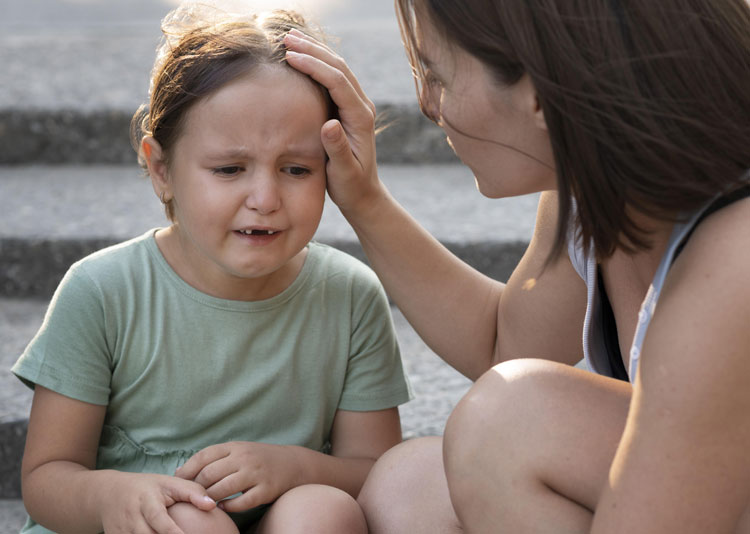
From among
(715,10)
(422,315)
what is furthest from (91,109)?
(715,10)

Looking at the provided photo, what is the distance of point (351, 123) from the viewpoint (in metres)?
1.31

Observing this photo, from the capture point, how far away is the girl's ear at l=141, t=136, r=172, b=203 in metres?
1.34

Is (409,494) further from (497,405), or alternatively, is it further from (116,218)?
(116,218)

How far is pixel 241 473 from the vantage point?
4.11 ft

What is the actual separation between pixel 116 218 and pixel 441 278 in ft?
3.32

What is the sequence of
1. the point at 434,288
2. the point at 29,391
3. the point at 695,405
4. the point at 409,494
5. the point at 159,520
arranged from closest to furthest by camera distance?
the point at 695,405
the point at 159,520
the point at 409,494
the point at 434,288
the point at 29,391

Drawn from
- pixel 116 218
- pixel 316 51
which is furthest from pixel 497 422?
pixel 116 218

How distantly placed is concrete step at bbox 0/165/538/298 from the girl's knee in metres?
0.90

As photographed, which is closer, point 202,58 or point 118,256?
point 202,58

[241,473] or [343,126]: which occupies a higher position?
[343,126]

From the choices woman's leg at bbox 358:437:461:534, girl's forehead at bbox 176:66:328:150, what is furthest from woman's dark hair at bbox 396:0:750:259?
woman's leg at bbox 358:437:461:534

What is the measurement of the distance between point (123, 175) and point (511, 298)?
144 centimetres

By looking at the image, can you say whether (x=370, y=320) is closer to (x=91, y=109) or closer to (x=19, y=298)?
(x=19, y=298)

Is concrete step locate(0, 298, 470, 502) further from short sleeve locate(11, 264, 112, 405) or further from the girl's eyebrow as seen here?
the girl's eyebrow
